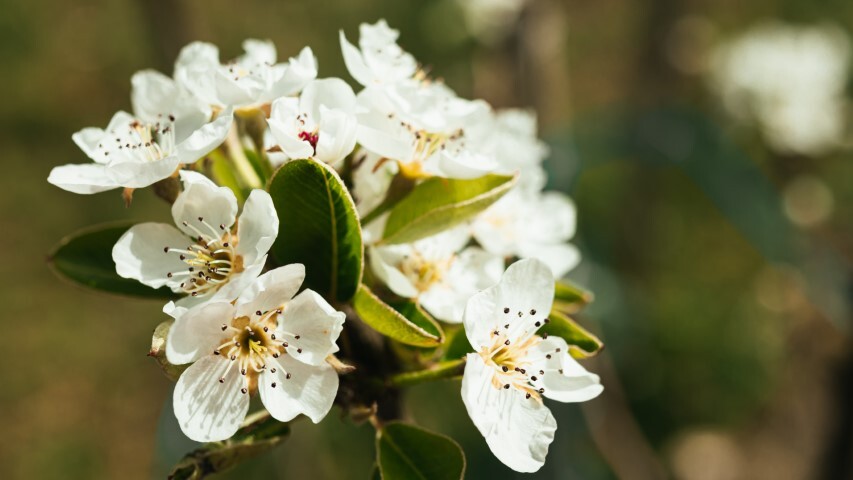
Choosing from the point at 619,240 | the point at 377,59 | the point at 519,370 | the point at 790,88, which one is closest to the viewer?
the point at 519,370

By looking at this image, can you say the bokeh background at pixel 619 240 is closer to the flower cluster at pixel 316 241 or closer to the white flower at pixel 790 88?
the white flower at pixel 790 88

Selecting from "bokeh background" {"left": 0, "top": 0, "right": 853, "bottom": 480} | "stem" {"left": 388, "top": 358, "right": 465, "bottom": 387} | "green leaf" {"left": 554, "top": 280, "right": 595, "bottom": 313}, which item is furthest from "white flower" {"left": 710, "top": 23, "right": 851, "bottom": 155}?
"stem" {"left": 388, "top": 358, "right": 465, "bottom": 387}

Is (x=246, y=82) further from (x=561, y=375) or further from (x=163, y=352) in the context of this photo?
(x=561, y=375)

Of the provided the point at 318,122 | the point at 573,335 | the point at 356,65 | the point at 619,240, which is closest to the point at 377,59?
the point at 356,65

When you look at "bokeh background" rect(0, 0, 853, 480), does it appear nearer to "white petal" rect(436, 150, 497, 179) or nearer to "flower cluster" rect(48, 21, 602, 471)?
"flower cluster" rect(48, 21, 602, 471)

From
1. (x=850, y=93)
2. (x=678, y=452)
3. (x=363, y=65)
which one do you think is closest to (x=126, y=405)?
(x=678, y=452)

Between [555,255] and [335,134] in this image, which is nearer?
[335,134]
